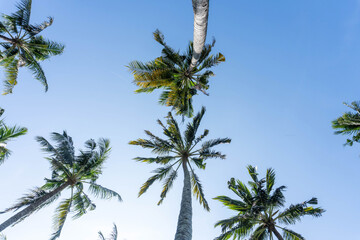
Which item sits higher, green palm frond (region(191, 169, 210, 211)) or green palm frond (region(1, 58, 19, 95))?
green palm frond (region(1, 58, 19, 95))

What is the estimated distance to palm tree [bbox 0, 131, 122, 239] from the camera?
11.0 m

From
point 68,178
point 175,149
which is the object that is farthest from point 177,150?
point 68,178

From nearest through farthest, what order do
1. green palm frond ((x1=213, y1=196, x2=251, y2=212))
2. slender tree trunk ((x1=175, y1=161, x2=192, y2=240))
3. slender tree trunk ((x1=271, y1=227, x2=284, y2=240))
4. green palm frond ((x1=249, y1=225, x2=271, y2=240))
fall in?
slender tree trunk ((x1=175, y1=161, x2=192, y2=240))
slender tree trunk ((x1=271, y1=227, x2=284, y2=240))
green palm frond ((x1=249, y1=225, x2=271, y2=240))
green palm frond ((x1=213, y1=196, x2=251, y2=212))

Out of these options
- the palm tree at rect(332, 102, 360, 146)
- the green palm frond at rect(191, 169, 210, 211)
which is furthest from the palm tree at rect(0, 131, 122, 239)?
the palm tree at rect(332, 102, 360, 146)

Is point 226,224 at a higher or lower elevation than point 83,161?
lower

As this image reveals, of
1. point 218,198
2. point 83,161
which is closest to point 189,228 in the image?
point 218,198

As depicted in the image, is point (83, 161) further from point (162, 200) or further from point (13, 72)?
point (13, 72)

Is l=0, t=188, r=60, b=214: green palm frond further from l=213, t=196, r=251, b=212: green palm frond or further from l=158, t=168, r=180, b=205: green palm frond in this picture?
l=213, t=196, r=251, b=212: green palm frond

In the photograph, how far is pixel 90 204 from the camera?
13570 mm

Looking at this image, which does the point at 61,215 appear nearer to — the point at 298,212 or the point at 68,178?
the point at 68,178

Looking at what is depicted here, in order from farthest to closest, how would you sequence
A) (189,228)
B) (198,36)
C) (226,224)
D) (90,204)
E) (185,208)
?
(90,204) < (226,224) < (185,208) < (189,228) < (198,36)

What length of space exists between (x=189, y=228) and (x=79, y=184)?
8.36 m

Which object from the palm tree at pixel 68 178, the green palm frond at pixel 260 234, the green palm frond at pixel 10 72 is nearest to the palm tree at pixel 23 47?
the green palm frond at pixel 10 72

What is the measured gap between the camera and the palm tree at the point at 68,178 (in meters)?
11.0
